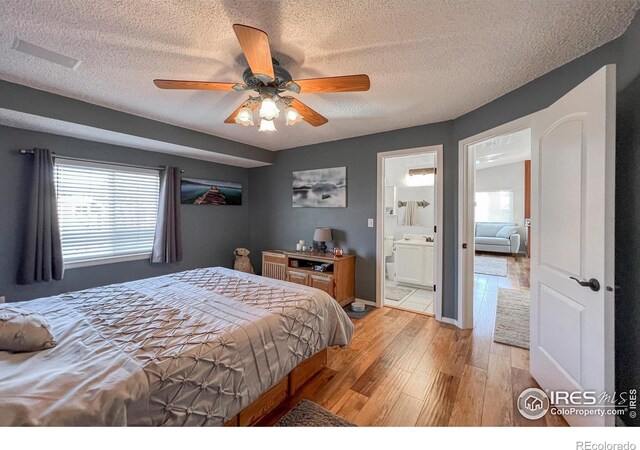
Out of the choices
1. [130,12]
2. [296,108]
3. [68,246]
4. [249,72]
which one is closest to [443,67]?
[296,108]

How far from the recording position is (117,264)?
3.18m

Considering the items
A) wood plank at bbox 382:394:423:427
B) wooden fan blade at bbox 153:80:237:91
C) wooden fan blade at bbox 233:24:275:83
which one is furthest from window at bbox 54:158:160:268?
wood plank at bbox 382:394:423:427

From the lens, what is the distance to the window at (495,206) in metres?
7.60

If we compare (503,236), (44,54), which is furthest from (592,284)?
(503,236)

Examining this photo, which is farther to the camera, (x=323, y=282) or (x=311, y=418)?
(x=323, y=282)

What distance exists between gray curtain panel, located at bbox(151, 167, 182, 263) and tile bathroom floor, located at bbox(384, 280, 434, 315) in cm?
307

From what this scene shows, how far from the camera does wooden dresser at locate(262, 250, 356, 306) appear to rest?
3.31m

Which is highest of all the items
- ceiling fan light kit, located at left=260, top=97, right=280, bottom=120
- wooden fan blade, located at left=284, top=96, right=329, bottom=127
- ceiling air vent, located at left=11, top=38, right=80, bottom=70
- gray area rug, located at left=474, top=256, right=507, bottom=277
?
ceiling air vent, located at left=11, top=38, right=80, bottom=70

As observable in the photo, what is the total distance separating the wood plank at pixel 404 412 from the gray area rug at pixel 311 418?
0.24m

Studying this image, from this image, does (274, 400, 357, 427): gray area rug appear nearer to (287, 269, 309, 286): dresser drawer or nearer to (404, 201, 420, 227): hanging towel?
(287, 269, 309, 286): dresser drawer

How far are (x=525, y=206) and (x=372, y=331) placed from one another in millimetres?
7014

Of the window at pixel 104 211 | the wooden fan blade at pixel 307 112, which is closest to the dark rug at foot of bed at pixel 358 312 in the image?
the wooden fan blade at pixel 307 112

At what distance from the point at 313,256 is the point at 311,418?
82.3 inches

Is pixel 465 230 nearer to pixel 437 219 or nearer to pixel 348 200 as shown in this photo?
pixel 437 219
